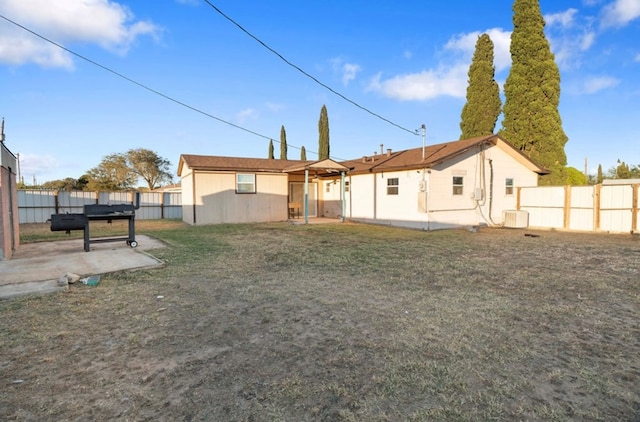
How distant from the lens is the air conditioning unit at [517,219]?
50.2 feet

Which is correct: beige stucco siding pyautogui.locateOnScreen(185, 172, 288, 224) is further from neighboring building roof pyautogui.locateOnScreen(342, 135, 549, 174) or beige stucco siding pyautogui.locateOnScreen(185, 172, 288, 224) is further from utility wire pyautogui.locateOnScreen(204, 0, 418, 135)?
utility wire pyautogui.locateOnScreen(204, 0, 418, 135)

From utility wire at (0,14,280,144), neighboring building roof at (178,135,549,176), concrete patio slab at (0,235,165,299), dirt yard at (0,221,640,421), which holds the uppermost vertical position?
utility wire at (0,14,280,144)

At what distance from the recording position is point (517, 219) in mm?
15289

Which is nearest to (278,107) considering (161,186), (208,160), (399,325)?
(208,160)

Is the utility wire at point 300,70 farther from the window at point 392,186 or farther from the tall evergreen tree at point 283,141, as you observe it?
the tall evergreen tree at point 283,141

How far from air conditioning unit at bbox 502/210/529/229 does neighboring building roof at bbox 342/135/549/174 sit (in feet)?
10.3

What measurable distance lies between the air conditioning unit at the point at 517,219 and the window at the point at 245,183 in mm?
13195

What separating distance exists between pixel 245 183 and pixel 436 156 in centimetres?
993

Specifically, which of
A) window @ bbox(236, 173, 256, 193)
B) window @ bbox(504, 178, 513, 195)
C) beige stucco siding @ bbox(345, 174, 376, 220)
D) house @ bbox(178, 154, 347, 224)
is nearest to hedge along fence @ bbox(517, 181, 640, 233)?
window @ bbox(504, 178, 513, 195)

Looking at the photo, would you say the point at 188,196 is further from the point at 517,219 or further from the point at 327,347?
the point at 517,219

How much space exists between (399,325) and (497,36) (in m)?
23.6

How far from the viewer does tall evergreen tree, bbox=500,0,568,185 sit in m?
18.0

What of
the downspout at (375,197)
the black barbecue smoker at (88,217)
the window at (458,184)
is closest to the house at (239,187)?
the downspout at (375,197)

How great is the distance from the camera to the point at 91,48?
11.1m
